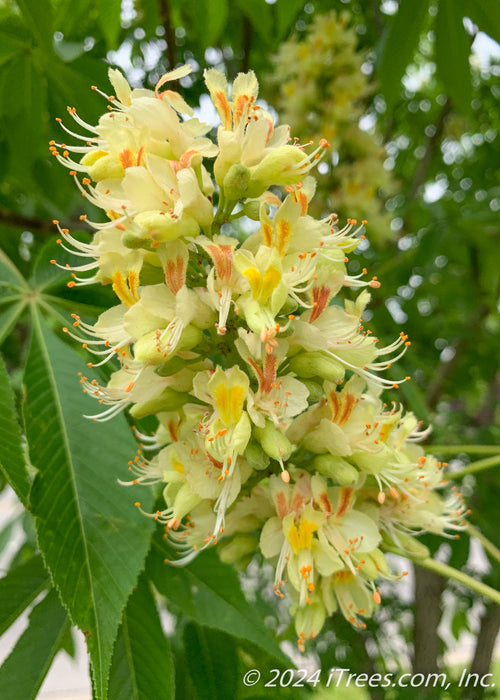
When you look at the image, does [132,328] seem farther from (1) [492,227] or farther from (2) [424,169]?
(2) [424,169]

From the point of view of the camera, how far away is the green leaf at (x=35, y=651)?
1109 millimetres

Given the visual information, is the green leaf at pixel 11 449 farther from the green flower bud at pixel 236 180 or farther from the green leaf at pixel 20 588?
the green flower bud at pixel 236 180

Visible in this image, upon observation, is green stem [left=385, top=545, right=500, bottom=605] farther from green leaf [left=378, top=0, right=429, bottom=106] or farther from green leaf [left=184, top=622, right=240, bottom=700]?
green leaf [left=378, top=0, right=429, bottom=106]

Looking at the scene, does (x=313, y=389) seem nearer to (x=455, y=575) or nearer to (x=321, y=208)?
(x=455, y=575)

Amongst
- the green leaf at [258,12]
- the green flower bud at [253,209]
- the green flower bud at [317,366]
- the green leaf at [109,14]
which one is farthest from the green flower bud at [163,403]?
the green leaf at [258,12]

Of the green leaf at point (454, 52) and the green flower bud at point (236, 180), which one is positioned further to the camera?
the green leaf at point (454, 52)

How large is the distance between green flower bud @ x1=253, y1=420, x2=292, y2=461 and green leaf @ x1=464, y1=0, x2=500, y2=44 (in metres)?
1.34

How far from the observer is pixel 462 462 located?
3.29 meters

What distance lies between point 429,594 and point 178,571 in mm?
2547

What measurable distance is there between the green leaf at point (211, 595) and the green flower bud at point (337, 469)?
1.27ft

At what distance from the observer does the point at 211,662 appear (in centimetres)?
144

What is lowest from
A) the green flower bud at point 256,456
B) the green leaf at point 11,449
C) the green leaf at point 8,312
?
the green flower bud at point 256,456

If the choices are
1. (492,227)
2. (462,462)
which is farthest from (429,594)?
(492,227)

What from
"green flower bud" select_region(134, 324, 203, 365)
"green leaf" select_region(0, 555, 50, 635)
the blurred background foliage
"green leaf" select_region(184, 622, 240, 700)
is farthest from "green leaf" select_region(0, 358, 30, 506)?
"green leaf" select_region(184, 622, 240, 700)
